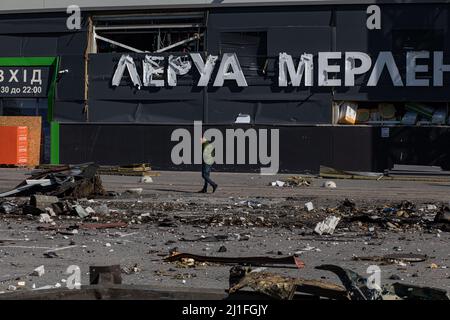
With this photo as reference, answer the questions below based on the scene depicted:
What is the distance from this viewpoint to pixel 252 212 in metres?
18.2

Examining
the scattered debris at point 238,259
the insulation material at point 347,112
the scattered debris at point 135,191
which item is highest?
the insulation material at point 347,112

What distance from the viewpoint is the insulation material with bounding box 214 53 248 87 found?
121 ft

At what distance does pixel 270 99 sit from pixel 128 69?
277 inches

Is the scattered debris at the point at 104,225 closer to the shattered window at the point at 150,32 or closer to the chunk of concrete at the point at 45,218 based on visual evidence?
the chunk of concrete at the point at 45,218

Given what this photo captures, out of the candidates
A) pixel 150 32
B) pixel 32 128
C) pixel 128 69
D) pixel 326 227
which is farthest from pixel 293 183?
pixel 32 128

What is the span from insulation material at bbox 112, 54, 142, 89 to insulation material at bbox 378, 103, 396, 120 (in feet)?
37.4

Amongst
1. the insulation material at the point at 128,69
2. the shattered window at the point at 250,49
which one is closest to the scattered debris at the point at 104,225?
the shattered window at the point at 250,49

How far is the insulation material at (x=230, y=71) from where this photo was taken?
1457 inches

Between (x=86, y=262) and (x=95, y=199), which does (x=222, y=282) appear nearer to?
(x=86, y=262)

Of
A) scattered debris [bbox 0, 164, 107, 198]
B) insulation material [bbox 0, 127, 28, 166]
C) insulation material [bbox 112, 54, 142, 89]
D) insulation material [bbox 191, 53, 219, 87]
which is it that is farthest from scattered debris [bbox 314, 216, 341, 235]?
insulation material [bbox 112, 54, 142, 89]

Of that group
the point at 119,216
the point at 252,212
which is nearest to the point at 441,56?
the point at 252,212

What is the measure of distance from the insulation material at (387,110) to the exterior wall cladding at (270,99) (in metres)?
0.49

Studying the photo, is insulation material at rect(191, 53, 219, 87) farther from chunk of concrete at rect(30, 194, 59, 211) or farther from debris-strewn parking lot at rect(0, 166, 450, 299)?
chunk of concrete at rect(30, 194, 59, 211)

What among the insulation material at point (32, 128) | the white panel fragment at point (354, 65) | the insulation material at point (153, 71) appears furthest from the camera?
the insulation material at point (153, 71)
